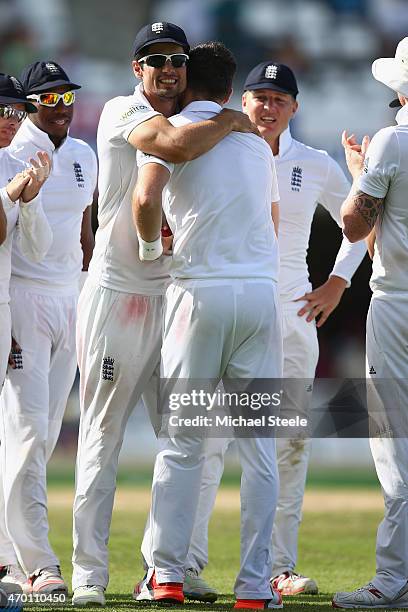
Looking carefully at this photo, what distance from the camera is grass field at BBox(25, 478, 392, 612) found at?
586 centimetres

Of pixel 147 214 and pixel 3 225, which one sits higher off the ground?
pixel 147 214

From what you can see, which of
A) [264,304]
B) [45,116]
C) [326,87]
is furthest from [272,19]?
[264,304]

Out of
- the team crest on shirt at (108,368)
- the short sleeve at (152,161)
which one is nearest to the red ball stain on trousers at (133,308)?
the team crest on shirt at (108,368)

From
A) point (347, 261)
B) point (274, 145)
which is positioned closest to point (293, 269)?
point (347, 261)

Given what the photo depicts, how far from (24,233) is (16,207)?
0.46 ft

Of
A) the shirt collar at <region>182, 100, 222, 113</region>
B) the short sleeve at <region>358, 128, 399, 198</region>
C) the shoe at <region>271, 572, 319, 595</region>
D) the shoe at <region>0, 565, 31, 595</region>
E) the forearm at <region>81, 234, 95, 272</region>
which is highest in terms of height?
the shirt collar at <region>182, 100, 222, 113</region>

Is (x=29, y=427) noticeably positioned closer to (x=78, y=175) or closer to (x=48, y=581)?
(x=48, y=581)

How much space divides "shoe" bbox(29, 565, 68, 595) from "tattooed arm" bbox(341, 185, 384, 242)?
6.59 ft

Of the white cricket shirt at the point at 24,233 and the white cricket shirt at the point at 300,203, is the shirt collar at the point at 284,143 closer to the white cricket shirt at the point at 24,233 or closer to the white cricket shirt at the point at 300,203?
the white cricket shirt at the point at 300,203

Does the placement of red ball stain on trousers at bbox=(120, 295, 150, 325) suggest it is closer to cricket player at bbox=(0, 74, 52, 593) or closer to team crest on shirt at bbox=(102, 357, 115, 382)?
team crest on shirt at bbox=(102, 357, 115, 382)

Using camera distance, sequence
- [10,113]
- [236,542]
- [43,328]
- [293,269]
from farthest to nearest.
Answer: [236,542], [293,269], [43,328], [10,113]

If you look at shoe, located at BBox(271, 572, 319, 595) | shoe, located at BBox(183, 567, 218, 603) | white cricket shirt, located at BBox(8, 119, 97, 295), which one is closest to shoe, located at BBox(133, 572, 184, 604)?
shoe, located at BBox(183, 567, 218, 603)

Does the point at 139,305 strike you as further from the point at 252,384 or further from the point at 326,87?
the point at 326,87

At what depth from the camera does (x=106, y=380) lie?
5059 mm
